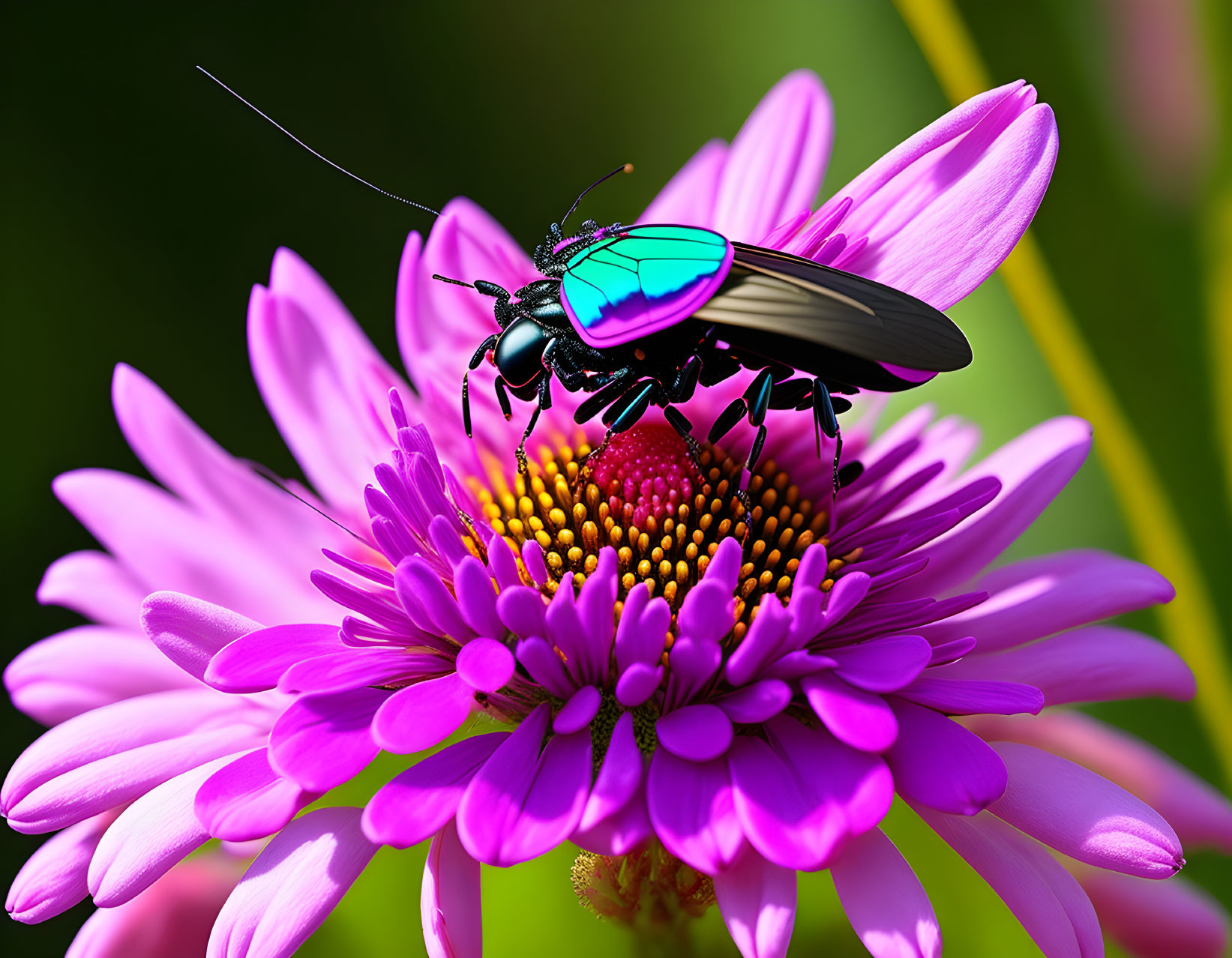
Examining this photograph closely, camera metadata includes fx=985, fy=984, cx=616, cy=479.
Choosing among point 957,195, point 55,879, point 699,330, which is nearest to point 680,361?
point 699,330

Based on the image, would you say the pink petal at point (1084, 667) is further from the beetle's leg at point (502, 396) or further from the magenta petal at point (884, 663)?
the beetle's leg at point (502, 396)

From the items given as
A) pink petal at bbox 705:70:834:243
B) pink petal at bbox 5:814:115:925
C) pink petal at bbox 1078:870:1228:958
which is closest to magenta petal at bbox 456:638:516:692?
pink petal at bbox 5:814:115:925

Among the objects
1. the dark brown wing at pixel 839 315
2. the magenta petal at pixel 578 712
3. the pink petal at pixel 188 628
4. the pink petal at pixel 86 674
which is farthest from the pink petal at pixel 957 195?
the pink petal at pixel 86 674

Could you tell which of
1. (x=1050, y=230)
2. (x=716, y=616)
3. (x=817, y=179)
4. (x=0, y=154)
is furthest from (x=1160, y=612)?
(x=0, y=154)

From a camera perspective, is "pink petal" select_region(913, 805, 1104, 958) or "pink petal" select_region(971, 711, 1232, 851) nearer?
"pink petal" select_region(913, 805, 1104, 958)

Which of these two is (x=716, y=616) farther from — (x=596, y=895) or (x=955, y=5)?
(x=955, y=5)

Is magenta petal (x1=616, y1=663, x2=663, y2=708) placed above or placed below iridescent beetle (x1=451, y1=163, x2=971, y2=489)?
below

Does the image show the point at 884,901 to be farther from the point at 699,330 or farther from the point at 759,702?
the point at 699,330

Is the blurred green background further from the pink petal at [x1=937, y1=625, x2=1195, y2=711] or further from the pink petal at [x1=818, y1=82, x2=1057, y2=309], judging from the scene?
the pink petal at [x1=818, y1=82, x2=1057, y2=309]
